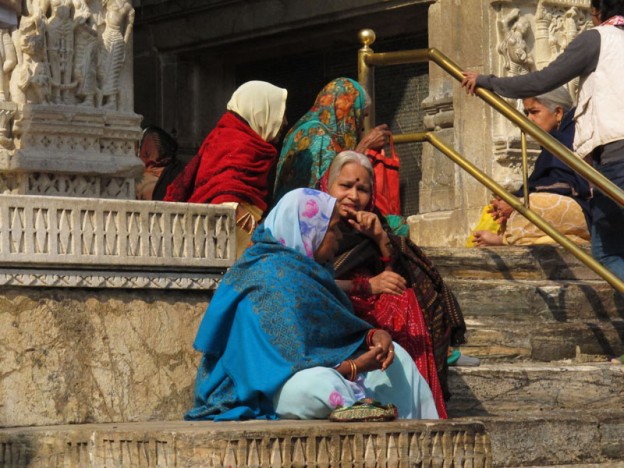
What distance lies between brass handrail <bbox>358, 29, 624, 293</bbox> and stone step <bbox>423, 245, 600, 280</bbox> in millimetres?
355

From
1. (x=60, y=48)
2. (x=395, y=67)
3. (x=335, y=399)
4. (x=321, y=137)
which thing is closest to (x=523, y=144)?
(x=321, y=137)

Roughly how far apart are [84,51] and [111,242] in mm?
1437

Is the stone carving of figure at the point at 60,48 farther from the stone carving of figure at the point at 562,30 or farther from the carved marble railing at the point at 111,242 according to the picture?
the stone carving of figure at the point at 562,30

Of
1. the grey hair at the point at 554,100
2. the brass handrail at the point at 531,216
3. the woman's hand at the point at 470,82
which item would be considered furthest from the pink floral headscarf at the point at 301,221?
the grey hair at the point at 554,100

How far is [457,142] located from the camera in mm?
11531

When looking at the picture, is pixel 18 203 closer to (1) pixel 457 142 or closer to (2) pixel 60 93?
(2) pixel 60 93

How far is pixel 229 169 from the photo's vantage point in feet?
27.3

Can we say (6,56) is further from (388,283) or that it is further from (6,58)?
(388,283)

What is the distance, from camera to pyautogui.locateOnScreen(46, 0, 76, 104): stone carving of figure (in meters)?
7.99

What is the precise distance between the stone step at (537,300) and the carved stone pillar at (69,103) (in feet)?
5.74

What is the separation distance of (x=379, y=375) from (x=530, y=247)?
2.94 metres

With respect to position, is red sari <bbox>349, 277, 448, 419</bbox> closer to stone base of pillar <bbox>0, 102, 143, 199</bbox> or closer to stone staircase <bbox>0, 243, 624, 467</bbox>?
stone staircase <bbox>0, 243, 624, 467</bbox>

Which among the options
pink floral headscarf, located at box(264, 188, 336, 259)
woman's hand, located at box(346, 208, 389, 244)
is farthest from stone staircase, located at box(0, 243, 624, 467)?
woman's hand, located at box(346, 208, 389, 244)

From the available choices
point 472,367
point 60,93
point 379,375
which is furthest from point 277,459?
point 60,93
